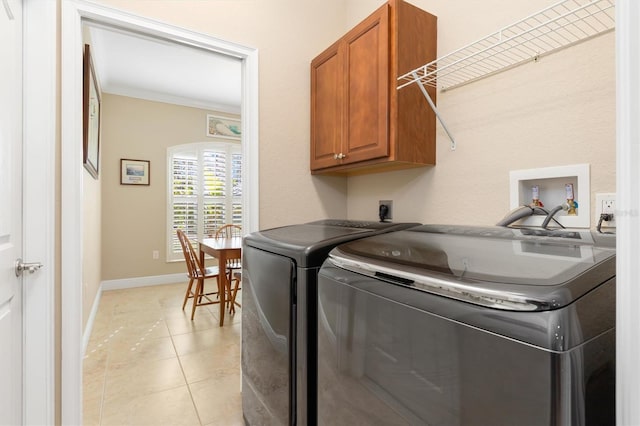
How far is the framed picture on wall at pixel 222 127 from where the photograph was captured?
5129 mm

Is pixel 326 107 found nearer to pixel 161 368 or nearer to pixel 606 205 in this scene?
pixel 606 205

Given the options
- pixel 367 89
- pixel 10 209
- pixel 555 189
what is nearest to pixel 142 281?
pixel 10 209

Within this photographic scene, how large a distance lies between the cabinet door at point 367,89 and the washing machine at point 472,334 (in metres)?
0.80

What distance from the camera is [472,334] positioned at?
55cm

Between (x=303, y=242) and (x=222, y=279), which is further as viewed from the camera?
(x=222, y=279)

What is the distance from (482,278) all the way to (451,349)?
0.14 meters

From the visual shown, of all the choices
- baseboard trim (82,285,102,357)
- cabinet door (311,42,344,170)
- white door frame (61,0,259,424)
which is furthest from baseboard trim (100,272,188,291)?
cabinet door (311,42,344,170)

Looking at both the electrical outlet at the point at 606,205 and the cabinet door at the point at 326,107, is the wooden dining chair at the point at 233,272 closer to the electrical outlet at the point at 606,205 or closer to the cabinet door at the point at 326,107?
the cabinet door at the point at 326,107

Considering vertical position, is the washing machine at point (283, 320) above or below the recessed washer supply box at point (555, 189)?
below

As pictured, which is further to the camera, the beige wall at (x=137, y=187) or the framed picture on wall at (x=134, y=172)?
the framed picture on wall at (x=134, y=172)

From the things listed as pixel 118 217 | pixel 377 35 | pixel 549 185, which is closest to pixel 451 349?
pixel 549 185

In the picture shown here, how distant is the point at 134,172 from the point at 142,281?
1.54 meters

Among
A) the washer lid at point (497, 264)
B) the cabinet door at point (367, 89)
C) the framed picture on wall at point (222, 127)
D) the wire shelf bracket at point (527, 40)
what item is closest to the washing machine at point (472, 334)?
the washer lid at point (497, 264)

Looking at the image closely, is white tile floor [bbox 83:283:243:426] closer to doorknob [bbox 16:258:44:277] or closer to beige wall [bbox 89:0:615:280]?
doorknob [bbox 16:258:44:277]
